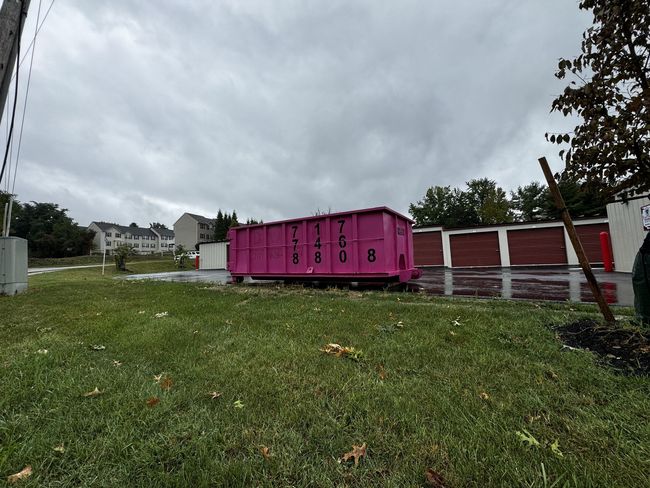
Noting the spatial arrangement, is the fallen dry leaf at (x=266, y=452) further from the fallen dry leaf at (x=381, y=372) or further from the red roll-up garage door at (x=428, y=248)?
the red roll-up garage door at (x=428, y=248)

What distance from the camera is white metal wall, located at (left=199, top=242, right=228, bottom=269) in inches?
1104

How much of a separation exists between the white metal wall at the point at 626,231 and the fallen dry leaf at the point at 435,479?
47.5 feet

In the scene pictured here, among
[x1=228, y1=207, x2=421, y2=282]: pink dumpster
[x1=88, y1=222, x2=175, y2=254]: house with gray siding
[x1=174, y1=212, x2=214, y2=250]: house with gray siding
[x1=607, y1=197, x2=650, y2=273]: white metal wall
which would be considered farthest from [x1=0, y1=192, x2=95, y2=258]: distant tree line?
[x1=607, y1=197, x2=650, y2=273]: white metal wall

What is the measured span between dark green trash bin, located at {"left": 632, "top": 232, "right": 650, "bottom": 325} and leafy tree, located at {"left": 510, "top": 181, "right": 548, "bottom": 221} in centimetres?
4440

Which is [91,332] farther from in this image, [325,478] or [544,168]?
[544,168]

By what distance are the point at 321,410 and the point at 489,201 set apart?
4786 cm

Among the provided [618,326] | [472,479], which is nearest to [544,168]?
[618,326]

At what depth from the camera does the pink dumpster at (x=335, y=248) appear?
329 inches

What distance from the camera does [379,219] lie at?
8289 mm

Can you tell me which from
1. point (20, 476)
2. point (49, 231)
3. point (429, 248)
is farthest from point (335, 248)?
point (49, 231)

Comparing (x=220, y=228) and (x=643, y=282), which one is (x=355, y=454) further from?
(x=220, y=228)

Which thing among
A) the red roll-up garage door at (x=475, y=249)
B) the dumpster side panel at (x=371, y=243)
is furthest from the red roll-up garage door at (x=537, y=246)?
the dumpster side panel at (x=371, y=243)

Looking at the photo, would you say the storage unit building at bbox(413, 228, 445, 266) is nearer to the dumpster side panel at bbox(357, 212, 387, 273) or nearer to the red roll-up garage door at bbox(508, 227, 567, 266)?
the red roll-up garage door at bbox(508, 227, 567, 266)

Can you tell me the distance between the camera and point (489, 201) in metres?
42.8
